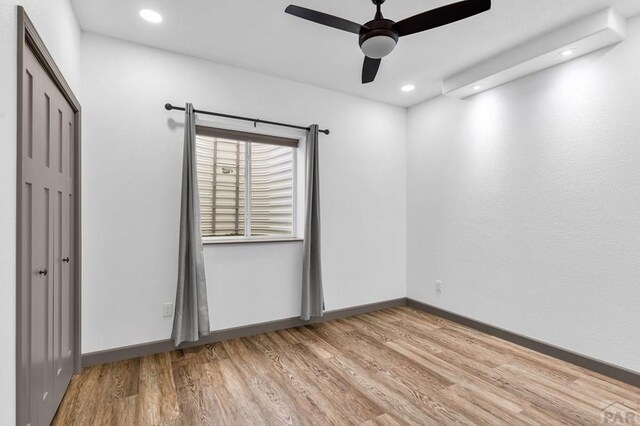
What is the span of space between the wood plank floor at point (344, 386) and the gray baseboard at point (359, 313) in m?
0.07

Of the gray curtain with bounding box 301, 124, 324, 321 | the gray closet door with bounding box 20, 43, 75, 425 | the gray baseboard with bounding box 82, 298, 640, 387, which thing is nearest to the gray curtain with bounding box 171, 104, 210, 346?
the gray baseboard with bounding box 82, 298, 640, 387

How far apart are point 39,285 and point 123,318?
1210 millimetres

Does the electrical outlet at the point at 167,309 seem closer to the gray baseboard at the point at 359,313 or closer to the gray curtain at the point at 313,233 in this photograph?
the gray baseboard at the point at 359,313

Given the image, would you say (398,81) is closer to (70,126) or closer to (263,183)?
(263,183)

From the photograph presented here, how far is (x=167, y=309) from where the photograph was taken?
2877mm

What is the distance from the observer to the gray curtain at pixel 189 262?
2.80 m

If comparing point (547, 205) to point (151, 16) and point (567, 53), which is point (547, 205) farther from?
point (151, 16)

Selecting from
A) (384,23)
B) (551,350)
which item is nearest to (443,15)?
(384,23)

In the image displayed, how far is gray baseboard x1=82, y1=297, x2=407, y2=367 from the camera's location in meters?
2.63

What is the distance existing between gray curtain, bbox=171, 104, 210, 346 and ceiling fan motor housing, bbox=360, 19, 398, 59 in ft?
5.51

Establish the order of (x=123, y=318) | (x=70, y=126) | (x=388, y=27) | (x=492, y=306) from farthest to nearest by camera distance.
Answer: (x=492, y=306)
(x=123, y=318)
(x=70, y=126)
(x=388, y=27)

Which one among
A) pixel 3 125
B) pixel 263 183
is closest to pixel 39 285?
pixel 3 125

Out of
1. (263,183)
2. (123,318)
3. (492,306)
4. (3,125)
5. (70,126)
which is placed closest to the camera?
(3,125)

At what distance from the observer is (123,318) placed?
271 cm
